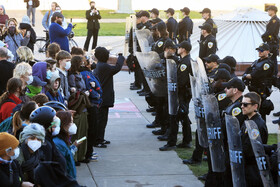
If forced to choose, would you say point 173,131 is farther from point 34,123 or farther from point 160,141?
point 34,123

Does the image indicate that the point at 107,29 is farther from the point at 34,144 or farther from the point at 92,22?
the point at 34,144

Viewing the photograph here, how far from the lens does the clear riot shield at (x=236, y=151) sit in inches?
240

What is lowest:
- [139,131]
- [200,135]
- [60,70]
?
[139,131]

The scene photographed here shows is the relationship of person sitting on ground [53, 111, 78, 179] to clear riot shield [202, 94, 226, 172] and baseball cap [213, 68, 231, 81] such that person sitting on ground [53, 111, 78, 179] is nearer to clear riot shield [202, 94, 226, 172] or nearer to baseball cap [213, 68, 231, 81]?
clear riot shield [202, 94, 226, 172]

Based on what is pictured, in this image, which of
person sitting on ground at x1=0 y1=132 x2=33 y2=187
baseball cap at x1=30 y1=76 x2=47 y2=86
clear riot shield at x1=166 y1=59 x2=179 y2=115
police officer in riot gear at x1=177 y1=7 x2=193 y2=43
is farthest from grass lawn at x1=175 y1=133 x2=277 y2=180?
police officer in riot gear at x1=177 y1=7 x2=193 y2=43

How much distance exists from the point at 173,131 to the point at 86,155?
1.60m

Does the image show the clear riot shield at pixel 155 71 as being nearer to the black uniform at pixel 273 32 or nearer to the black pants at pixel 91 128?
the black pants at pixel 91 128

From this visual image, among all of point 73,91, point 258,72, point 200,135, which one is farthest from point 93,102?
point 258,72

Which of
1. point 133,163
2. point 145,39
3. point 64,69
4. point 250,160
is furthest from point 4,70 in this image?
point 250,160

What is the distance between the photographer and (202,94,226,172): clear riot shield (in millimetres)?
6855

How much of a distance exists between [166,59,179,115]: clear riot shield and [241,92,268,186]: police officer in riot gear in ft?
9.92

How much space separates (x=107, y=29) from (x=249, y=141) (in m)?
25.0

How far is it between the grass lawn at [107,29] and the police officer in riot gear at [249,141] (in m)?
21.9

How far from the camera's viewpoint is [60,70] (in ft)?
28.7
